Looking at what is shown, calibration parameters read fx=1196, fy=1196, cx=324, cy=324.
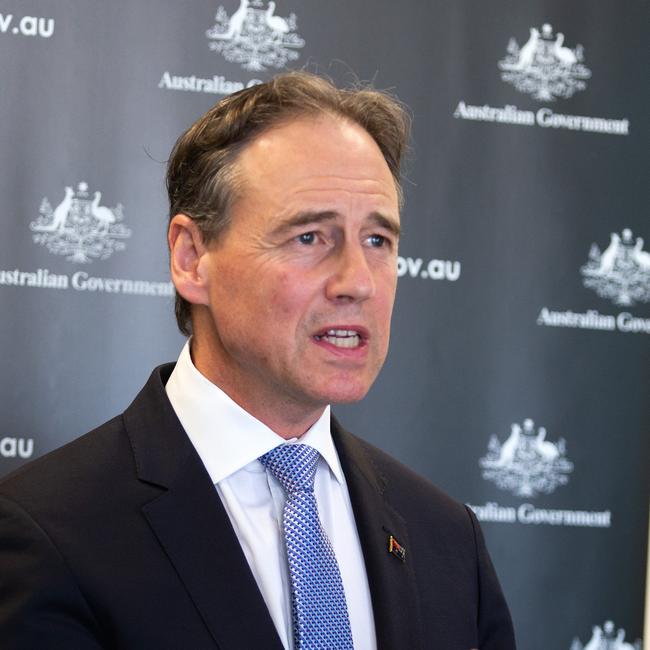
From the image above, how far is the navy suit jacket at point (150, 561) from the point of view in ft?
5.50

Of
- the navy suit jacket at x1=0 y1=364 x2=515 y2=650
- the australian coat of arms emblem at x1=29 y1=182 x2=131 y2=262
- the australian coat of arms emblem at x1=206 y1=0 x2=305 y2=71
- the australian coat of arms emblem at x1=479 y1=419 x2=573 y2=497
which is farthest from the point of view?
the australian coat of arms emblem at x1=479 y1=419 x2=573 y2=497

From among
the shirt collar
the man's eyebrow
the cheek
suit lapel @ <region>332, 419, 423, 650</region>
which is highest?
the man's eyebrow

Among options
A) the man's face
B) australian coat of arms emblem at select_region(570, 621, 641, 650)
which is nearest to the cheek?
the man's face

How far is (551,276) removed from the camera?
3955 millimetres

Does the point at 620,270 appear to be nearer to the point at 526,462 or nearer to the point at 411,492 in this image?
the point at 526,462

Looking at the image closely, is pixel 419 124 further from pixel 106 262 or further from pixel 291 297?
pixel 291 297

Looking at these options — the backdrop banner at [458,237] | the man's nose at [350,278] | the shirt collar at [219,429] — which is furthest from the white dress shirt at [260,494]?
the backdrop banner at [458,237]

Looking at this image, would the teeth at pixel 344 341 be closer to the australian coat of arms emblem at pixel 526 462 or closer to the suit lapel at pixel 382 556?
the suit lapel at pixel 382 556

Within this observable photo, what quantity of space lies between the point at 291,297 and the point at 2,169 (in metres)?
1.90

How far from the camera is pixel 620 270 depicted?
3.98 m

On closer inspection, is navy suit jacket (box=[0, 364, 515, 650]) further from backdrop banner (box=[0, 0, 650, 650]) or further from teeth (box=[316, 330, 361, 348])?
backdrop banner (box=[0, 0, 650, 650])

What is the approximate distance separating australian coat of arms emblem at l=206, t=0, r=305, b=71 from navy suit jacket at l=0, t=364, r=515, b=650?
1.90 meters

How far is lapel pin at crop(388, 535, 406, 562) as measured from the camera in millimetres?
2008

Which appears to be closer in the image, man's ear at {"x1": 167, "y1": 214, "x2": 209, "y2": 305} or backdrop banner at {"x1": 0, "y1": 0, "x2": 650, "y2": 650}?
man's ear at {"x1": 167, "y1": 214, "x2": 209, "y2": 305}
